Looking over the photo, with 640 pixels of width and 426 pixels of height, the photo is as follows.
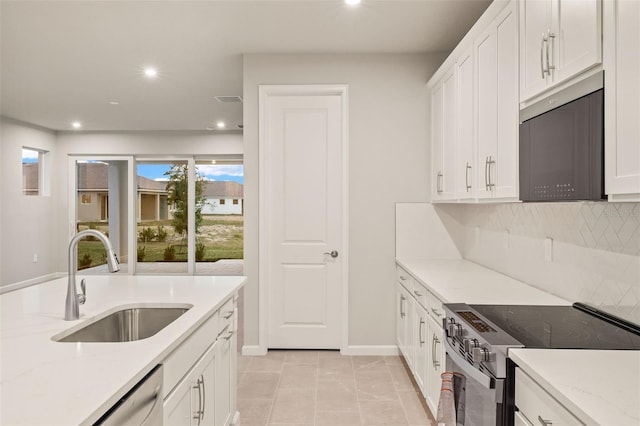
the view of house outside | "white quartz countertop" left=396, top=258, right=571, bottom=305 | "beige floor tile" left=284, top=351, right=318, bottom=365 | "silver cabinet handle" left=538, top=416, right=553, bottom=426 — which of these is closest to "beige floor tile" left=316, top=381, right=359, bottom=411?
"beige floor tile" left=284, top=351, right=318, bottom=365

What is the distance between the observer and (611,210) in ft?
6.13

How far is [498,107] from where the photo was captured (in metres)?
2.27

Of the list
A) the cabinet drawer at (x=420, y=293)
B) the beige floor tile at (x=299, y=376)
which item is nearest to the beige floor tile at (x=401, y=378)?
the beige floor tile at (x=299, y=376)

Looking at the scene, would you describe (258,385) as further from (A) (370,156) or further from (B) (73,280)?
(A) (370,156)

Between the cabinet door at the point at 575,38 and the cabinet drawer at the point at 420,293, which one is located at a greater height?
the cabinet door at the point at 575,38

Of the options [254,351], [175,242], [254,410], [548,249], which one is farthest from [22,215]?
[548,249]

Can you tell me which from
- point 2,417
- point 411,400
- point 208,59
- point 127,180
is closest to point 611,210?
point 411,400

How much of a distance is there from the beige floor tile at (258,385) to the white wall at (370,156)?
495 millimetres

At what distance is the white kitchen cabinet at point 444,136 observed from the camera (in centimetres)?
311

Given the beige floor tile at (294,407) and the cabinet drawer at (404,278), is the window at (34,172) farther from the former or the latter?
the cabinet drawer at (404,278)

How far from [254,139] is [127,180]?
198 inches

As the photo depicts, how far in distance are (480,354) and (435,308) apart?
3.04ft

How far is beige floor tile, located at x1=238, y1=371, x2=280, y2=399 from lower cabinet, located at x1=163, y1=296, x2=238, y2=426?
0.60m

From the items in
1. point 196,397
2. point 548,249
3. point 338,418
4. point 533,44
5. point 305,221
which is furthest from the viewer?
point 305,221
